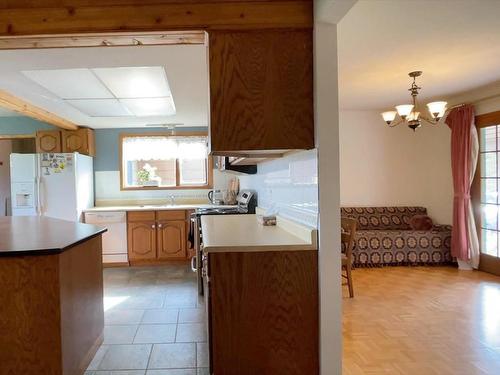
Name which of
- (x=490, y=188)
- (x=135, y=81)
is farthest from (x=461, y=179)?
(x=135, y=81)

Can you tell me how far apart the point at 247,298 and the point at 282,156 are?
3.77ft

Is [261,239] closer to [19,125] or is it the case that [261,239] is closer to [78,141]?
[78,141]

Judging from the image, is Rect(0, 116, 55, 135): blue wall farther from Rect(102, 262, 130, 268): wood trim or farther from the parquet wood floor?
the parquet wood floor

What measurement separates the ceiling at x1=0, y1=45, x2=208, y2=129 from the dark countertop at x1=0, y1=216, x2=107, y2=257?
4.00ft

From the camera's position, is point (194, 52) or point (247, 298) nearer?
point (247, 298)

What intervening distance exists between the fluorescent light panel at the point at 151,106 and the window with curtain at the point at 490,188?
3.98 metres

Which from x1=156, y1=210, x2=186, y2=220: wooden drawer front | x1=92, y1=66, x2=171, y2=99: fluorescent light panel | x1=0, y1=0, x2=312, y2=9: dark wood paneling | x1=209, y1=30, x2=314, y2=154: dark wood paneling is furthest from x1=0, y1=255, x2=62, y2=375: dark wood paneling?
x1=156, y1=210, x2=186, y2=220: wooden drawer front

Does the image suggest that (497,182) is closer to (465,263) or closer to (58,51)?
(465,263)

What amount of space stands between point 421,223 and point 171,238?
3.64 m

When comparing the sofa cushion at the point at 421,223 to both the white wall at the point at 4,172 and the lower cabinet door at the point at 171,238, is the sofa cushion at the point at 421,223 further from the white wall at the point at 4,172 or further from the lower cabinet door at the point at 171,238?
the white wall at the point at 4,172

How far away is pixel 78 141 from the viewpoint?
17.7 ft

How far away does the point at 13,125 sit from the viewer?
17.6 ft

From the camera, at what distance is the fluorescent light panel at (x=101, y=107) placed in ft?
12.7

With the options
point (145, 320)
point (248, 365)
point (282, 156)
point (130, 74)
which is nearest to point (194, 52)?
point (130, 74)
